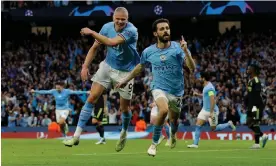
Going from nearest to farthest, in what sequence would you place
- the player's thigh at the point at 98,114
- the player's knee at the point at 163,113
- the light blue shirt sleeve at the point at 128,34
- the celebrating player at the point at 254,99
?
the player's knee at the point at 163,113 → the light blue shirt sleeve at the point at 128,34 → the celebrating player at the point at 254,99 → the player's thigh at the point at 98,114

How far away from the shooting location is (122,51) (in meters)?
15.0

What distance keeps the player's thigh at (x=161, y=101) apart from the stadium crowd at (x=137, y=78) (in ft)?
61.3

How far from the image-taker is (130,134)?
32906 millimetres

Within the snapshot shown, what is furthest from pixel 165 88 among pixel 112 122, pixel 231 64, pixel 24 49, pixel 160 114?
pixel 24 49

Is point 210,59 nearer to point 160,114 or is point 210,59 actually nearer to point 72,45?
point 72,45

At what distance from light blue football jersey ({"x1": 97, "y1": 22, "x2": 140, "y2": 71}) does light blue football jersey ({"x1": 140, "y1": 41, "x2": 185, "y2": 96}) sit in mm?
411

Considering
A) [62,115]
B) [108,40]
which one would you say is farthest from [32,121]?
[108,40]

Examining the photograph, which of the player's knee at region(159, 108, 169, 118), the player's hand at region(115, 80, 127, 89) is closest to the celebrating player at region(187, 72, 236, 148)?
the player's hand at region(115, 80, 127, 89)

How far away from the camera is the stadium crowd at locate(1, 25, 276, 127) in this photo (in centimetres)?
3462

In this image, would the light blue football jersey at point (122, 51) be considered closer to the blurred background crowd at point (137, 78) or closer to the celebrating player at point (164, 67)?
the celebrating player at point (164, 67)

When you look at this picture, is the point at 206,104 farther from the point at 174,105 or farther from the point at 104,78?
the point at 104,78

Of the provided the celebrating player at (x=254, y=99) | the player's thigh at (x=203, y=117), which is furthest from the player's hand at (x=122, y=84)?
the player's thigh at (x=203, y=117)

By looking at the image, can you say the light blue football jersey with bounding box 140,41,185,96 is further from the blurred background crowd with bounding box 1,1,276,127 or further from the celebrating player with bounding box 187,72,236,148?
the blurred background crowd with bounding box 1,1,276,127

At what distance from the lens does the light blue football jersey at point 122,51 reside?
1477 cm
